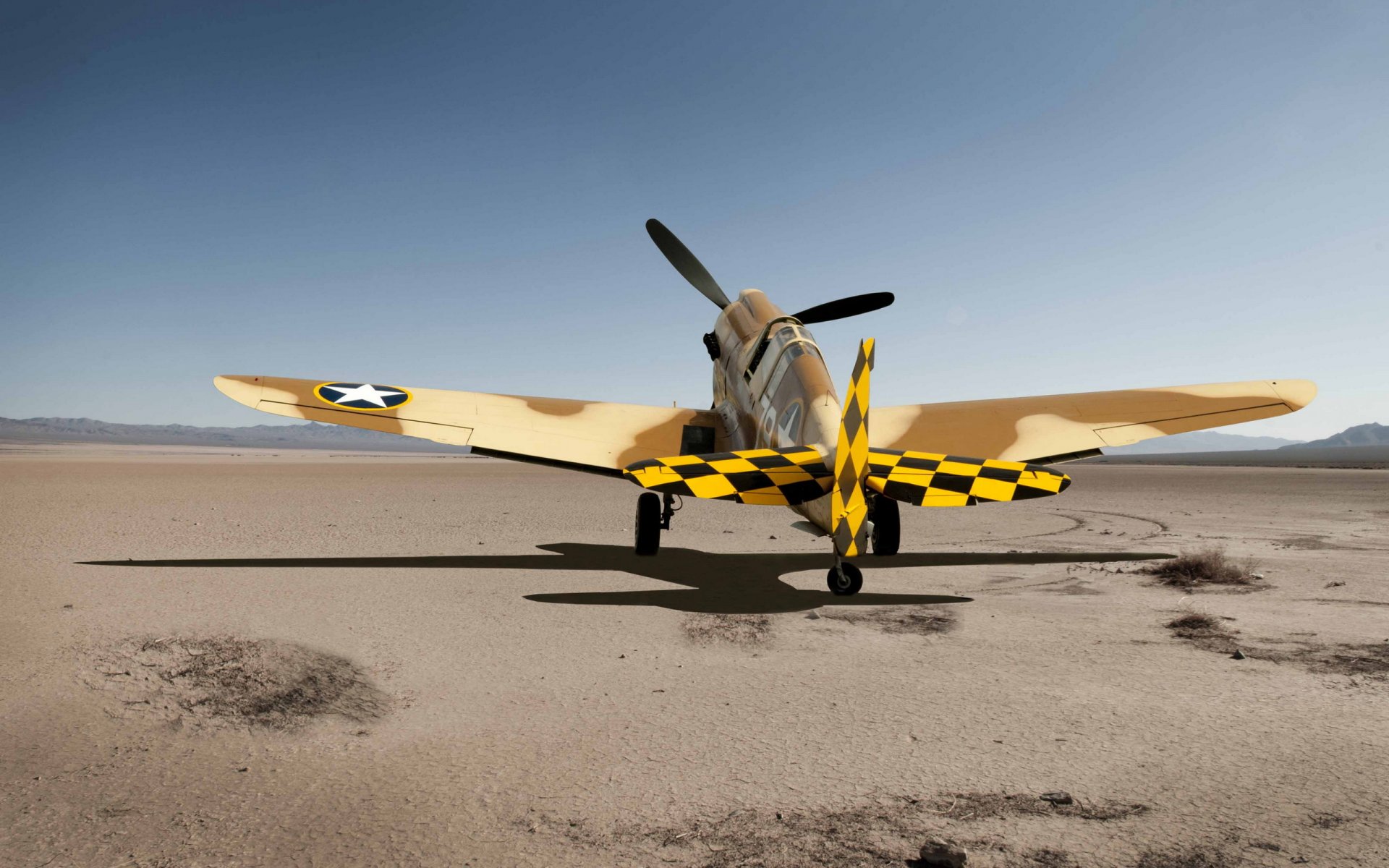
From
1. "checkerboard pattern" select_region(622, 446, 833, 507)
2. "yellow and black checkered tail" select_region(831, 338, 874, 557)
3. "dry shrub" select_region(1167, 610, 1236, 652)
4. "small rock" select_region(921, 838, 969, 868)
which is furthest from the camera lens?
"yellow and black checkered tail" select_region(831, 338, 874, 557)

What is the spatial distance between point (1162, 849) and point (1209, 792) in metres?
0.71

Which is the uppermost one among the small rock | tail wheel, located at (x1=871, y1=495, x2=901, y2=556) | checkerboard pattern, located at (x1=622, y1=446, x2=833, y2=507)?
checkerboard pattern, located at (x1=622, y1=446, x2=833, y2=507)

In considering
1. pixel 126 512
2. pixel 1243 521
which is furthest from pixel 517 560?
pixel 1243 521

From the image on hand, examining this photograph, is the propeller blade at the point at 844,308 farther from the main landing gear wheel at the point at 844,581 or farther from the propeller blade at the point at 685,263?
the main landing gear wheel at the point at 844,581

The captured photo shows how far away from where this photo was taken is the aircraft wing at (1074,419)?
11.3m

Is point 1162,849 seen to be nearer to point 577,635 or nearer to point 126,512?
point 577,635

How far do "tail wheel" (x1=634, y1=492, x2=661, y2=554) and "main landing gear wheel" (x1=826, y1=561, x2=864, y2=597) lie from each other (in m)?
3.32

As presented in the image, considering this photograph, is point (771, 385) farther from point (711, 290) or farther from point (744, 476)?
point (711, 290)

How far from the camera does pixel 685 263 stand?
53.7 feet

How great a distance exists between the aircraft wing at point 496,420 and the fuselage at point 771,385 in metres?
1.03

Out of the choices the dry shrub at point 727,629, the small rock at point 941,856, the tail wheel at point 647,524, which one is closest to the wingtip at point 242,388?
the tail wheel at point 647,524

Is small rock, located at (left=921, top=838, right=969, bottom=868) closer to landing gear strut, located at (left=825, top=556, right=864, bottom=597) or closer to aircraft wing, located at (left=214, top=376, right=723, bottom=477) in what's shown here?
landing gear strut, located at (left=825, top=556, right=864, bottom=597)

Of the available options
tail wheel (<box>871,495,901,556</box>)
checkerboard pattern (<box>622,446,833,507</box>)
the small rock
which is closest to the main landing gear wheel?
checkerboard pattern (<box>622,446,833,507</box>)

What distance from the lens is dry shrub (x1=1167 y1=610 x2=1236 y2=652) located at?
588 cm
